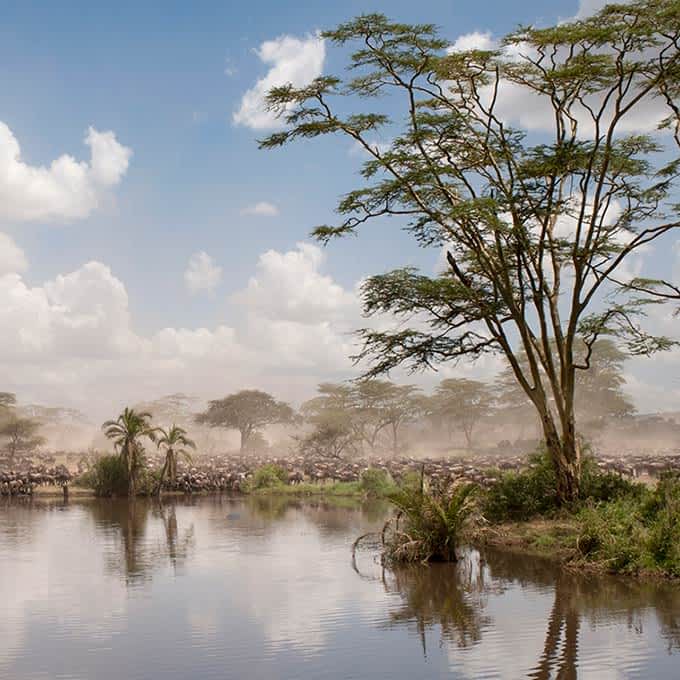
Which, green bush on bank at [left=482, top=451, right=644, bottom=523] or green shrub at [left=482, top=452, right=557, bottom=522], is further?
green shrub at [left=482, top=452, right=557, bottom=522]

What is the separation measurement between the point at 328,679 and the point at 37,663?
144 inches

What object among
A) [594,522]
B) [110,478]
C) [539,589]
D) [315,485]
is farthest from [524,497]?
[110,478]

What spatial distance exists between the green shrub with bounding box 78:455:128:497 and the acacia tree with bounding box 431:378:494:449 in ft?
162

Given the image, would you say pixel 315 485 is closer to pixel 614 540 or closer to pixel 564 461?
pixel 564 461

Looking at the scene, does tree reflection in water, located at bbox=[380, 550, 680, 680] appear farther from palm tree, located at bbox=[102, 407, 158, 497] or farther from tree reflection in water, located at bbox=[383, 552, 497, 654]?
palm tree, located at bbox=[102, 407, 158, 497]

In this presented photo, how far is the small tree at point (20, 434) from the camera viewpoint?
73438mm

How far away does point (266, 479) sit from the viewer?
44.3 m

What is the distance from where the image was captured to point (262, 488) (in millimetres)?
43406

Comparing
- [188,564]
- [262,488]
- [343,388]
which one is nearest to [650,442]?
[343,388]

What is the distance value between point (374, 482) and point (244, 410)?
50503 mm

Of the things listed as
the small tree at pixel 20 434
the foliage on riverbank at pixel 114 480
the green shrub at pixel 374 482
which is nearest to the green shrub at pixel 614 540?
the green shrub at pixel 374 482

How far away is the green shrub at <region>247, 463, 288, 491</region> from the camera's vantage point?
43.9 meters

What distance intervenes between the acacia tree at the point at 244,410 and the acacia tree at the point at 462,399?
15.6 m

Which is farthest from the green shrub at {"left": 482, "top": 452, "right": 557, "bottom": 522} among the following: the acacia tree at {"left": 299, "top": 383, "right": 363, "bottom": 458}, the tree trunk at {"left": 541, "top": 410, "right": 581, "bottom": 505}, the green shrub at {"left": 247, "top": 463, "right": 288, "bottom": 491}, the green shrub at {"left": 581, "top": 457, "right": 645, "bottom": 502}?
the acacia tree at {"left": 299, "top": 383, "right": 363, "bottom": 458}
